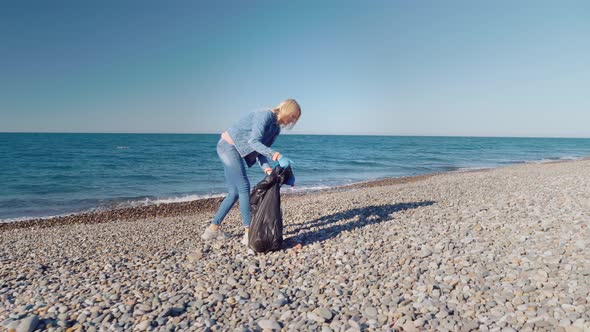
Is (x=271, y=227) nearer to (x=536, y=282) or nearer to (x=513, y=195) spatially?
(x=536, y=282)

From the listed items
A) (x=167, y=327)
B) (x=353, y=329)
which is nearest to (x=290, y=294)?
(x=353, y=329)

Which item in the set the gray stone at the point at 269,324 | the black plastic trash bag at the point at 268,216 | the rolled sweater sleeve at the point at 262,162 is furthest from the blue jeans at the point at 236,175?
the gray stone at the point at 269,324

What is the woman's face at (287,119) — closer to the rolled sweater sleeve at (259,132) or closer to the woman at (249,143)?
the woman at (249,143)

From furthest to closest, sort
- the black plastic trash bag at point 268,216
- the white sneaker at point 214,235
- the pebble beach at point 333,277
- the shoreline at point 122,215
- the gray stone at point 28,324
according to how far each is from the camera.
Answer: the shoreline at point 122,215 < the white sneaker at point 214,235 < the black plastic trash bag at point 268,216 < the pebble beach at point 333,277 < the gray stone at point 28,324

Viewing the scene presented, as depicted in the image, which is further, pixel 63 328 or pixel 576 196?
pixel 576 196

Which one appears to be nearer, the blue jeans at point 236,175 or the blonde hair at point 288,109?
the blonde hair at point 288,109

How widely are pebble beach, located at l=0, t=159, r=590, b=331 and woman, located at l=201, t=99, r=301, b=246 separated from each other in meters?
0.81

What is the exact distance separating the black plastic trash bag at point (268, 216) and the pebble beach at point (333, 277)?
0.18 metres

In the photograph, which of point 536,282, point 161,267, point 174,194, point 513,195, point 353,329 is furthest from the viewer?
point 174,194

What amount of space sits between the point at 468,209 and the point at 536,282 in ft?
11.4

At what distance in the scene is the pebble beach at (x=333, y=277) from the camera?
2973mm

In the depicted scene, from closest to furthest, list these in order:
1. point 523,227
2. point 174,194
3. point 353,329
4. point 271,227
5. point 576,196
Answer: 1. point 353,329
2. point 271,227
3. point 523,227
4. point 576,196
5. point 174,194

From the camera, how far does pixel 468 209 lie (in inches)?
263

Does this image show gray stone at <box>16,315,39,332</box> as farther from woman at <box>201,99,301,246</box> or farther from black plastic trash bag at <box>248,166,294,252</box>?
woman at <box>201,99,301,246</box>
